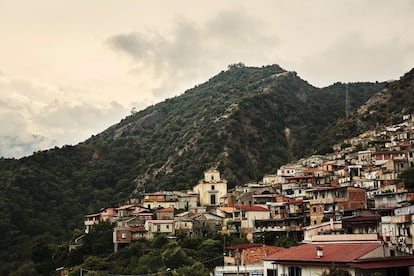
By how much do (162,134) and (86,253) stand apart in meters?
89.9

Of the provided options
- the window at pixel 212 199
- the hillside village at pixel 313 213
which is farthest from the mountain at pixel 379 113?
the window at pixel 212 199

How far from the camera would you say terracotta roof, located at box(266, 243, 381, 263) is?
2461 cm

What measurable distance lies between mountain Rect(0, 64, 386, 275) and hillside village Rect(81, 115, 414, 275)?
1652 centimetres

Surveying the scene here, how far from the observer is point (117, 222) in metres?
67.8

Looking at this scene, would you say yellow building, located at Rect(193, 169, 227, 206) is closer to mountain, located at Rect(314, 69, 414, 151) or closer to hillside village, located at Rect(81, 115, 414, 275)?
hillside village, located at Rect(81, 115, 414, 275)

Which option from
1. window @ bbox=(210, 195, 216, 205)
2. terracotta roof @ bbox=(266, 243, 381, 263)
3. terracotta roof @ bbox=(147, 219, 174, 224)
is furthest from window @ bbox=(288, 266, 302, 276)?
→ window @ bbox=(210, 195, 216, 205)

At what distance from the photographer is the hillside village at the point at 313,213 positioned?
93.0 ft

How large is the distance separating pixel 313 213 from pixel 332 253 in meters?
26.9

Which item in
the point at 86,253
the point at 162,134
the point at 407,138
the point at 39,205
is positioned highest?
the point at 162,134

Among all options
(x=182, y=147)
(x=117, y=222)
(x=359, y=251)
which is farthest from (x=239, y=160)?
(x=359, y=251)

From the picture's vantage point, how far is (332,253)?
85.9 feet

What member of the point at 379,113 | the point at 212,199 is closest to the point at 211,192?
the point at 212,199

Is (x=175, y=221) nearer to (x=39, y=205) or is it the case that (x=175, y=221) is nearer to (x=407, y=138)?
(x=407, y=138)

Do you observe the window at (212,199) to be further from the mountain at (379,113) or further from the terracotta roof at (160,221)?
the mountain at (379,113)
